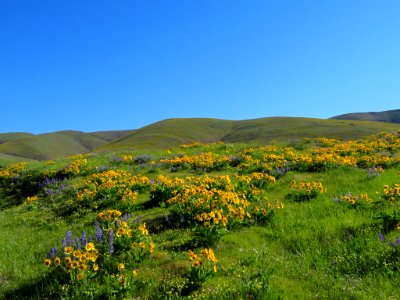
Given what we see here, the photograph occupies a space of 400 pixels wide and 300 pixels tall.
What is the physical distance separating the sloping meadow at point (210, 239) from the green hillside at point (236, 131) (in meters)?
78.8

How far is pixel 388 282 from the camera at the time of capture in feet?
18.3

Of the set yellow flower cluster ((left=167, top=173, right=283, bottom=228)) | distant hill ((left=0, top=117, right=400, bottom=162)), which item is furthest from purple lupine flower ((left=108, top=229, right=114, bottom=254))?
distant hill ((left=0, top=117, right=400, bottom=162))

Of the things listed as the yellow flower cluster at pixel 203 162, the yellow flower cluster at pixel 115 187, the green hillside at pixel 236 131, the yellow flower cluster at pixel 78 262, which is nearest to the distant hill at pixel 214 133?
the green hillside at pixel 236 131

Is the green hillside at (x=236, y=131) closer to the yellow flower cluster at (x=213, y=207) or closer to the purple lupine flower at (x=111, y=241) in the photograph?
the yellow flower cluster at (x=213, y=207)

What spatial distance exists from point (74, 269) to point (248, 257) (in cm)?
327

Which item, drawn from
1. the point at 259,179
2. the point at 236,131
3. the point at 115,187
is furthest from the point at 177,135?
the point at 115,187

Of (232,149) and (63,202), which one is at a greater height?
(232,149)

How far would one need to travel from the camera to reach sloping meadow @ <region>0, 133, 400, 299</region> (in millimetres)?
5918

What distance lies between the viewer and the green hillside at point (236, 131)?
97.7 metres

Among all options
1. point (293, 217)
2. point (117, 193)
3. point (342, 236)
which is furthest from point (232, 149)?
point (342, 236)

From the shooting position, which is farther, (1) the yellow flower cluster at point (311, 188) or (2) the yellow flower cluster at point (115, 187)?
(2) the yellow flower cluster at point (115, 187)

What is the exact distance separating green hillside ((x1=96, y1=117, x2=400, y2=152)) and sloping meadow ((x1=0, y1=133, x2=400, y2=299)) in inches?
3103

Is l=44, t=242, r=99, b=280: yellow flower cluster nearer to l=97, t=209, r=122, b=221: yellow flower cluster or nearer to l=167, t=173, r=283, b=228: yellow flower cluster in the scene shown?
l=97, t=209, r=122, b=221: yellow flower cluster

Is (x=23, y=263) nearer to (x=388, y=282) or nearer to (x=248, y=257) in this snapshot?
(x=248, y=257)
